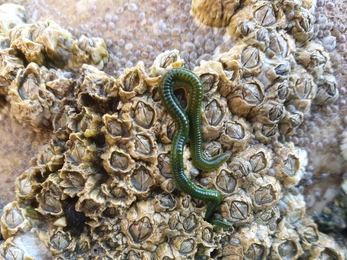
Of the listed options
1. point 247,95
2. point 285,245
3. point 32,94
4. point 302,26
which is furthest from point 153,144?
point 302,26

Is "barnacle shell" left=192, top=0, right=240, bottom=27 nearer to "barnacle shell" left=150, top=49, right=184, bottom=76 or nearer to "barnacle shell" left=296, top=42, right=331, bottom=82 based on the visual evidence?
"barnacle shell" left=150, top=49, right=184, bottom=76

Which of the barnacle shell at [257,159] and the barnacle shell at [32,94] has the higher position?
the barnacle shell at [257,159]

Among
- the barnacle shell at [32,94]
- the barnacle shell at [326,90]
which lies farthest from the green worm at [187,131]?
the barnacle shell at [326,90]

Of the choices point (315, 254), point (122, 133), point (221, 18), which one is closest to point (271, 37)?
point (221, 18)

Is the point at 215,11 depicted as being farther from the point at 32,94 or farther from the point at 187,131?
the point at 32,94

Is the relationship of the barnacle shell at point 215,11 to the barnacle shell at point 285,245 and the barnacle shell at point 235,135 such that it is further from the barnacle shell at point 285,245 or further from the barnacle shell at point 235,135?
the barnacle shell at point 285,245

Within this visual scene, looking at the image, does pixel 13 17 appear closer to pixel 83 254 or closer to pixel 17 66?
pixel 17 66

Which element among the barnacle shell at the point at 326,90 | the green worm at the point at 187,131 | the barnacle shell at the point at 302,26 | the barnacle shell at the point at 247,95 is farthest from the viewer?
the barnacle shell at the point at 326,90
